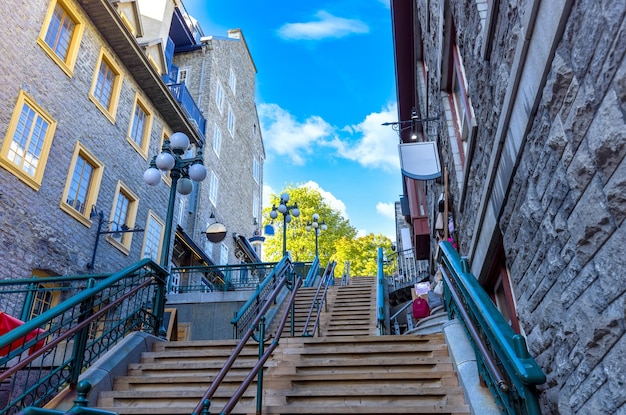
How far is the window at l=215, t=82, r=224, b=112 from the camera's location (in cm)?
2724

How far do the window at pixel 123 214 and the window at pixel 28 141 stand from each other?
309 centimetres

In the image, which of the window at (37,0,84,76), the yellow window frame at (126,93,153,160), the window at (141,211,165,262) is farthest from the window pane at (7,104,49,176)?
the window at (141,211,165,262)

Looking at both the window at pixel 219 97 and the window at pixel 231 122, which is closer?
the window at pixel 219 97

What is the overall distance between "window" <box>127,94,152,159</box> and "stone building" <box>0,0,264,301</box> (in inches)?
1.6

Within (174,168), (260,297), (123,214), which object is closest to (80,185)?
(123,214)

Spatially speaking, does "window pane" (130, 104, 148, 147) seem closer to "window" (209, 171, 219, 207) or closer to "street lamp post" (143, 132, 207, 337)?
"street lamp post" (143, 132, 207, 337)

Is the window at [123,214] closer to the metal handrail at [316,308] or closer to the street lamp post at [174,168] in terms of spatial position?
the street lamp post at [174,168]

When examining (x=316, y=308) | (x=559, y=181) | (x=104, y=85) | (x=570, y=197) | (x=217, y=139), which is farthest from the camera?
(x=217, y=139)

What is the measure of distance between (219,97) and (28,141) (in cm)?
1760

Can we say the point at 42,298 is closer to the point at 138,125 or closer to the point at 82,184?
the point at 82,184

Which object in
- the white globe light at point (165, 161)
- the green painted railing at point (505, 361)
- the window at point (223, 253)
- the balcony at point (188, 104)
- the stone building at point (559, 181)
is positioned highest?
the balcony at point (188, 104)

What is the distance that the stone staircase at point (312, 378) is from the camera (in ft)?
14.7

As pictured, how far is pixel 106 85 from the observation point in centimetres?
1455

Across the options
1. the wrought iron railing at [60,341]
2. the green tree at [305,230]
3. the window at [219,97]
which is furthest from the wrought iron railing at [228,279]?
the green tree at [305,230]
